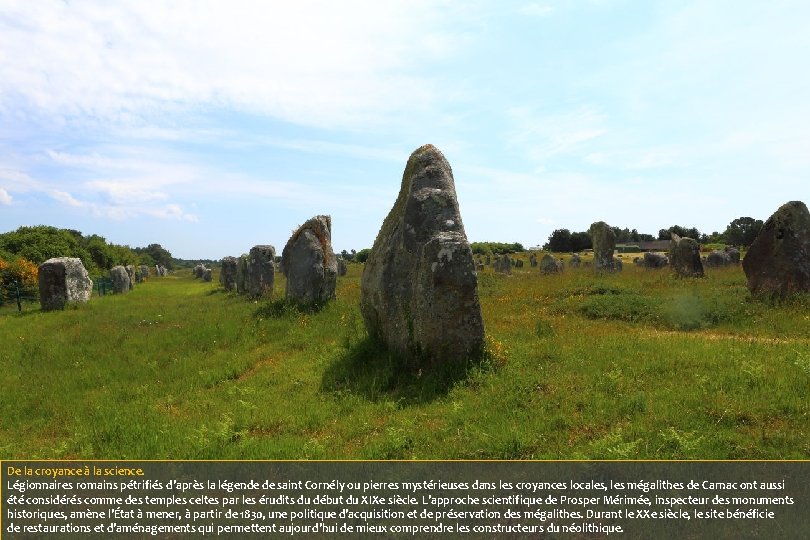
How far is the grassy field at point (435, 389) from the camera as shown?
272 inches

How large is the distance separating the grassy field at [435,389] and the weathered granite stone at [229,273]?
1732 centimetres

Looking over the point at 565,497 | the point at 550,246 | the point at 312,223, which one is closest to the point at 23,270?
the point at 312,223

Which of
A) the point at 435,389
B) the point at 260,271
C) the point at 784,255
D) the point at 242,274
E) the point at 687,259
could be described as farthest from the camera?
the point at 242,274

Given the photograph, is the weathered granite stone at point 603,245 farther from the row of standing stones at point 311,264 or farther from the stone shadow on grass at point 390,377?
the stone shadow on grass at point 390,377

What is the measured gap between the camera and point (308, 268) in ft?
60.3

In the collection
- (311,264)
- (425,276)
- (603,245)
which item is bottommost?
(425,276)

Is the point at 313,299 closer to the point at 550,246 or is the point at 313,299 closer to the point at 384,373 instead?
the point at 384,373

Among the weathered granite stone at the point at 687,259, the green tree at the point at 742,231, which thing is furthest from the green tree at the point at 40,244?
the green tree at the point at 742,231

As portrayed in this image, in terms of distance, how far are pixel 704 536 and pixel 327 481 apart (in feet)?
12.5

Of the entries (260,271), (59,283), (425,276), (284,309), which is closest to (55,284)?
(59,283)

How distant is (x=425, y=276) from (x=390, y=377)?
1.99 meters

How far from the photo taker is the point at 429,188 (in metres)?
11.1

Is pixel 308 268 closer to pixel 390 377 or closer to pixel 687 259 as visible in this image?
pixel 390 377

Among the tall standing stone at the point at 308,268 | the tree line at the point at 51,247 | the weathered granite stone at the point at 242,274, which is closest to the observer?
the tall standing stone at the point at 308,268
